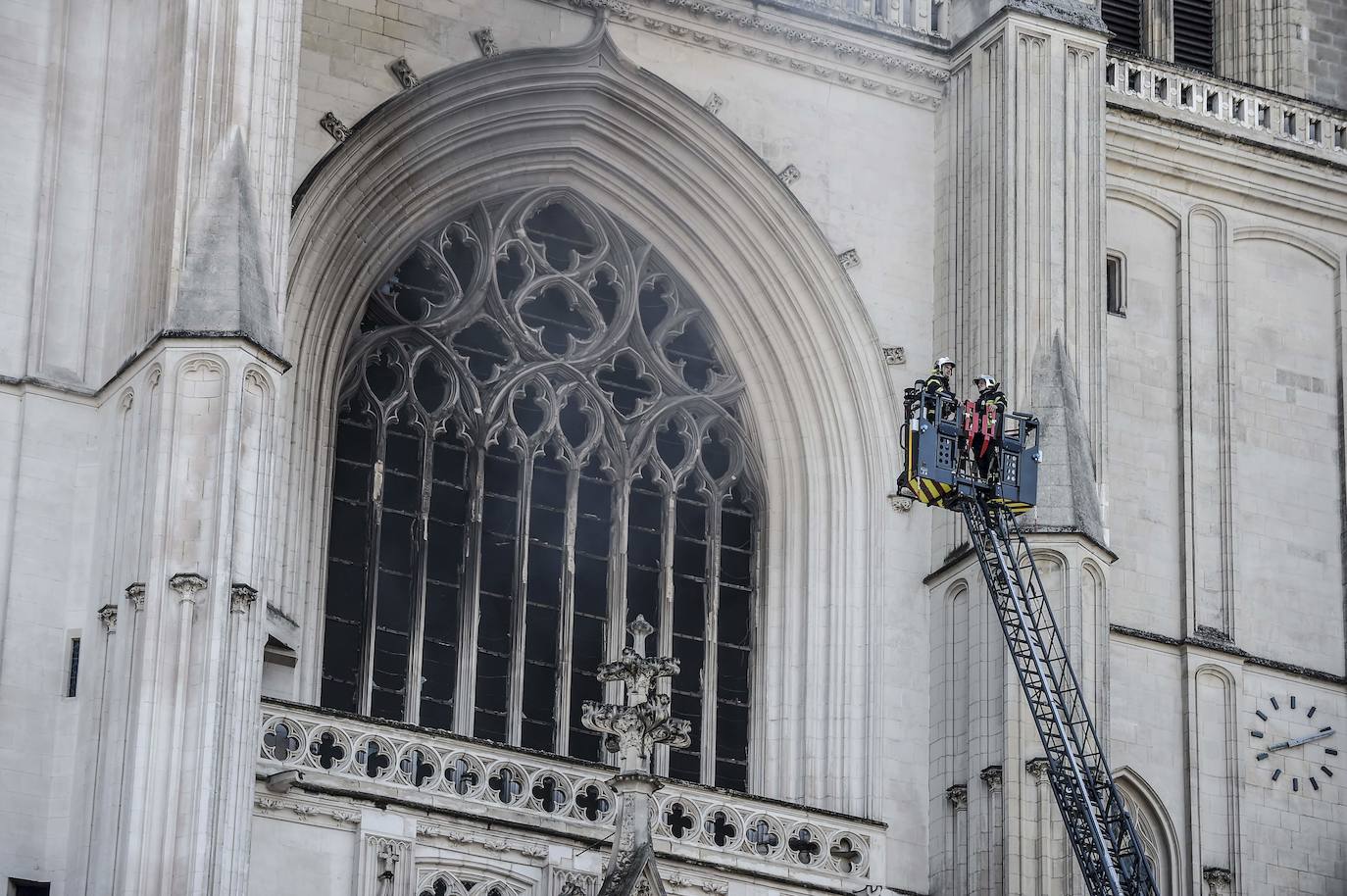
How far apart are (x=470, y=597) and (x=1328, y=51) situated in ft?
38.7

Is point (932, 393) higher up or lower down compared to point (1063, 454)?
higher up

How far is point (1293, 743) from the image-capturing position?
3183 cm

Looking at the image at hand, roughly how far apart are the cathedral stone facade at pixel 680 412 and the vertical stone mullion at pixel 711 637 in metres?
0.03

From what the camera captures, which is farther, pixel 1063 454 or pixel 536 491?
pixel 536 491

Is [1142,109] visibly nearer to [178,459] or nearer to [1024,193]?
[1024,193]

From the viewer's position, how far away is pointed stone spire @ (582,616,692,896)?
2670 cm

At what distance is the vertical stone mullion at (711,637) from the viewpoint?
3044cm

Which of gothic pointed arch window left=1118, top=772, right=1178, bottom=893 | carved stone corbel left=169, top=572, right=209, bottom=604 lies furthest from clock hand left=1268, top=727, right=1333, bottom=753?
carved stone corbel left=169, top=572, right=209, bottom=604

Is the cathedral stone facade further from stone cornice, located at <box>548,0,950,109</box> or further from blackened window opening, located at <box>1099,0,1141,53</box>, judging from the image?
blackened window opening, located at <box>1099,0,1141,53</box>

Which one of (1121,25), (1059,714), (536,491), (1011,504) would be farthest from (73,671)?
(1121,25)

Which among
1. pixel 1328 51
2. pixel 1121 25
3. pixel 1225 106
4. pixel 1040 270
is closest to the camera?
pixel 1040 270

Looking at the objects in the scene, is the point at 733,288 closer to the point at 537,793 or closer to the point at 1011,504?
the point at 1011,504

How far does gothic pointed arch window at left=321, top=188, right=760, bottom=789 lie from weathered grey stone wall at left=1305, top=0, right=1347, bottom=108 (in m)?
8.01

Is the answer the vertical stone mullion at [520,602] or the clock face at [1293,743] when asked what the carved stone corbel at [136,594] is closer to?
the vertical stone mullion at [520,602]
